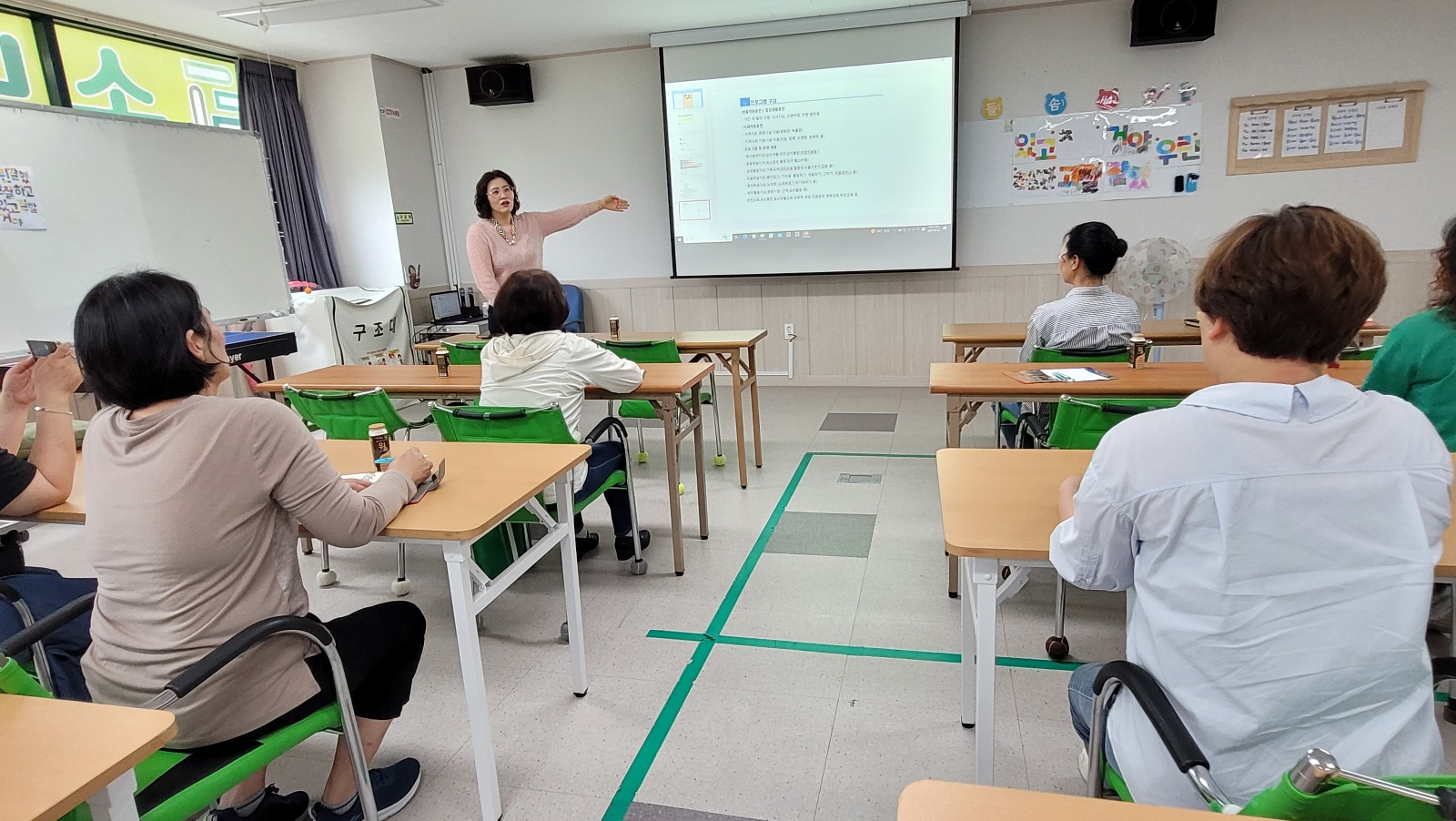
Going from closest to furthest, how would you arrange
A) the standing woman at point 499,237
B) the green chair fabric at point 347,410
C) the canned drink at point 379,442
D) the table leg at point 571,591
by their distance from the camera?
the canned drink at point 379,442 < the table leg at point 571,591 < the green chair fabric at point 347,410 < the standing woman at point 499,237

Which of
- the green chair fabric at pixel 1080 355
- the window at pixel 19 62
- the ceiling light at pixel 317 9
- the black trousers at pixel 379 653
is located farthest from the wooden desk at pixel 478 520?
the window at pixel 19 62

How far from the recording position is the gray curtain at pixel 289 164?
17.6 feet

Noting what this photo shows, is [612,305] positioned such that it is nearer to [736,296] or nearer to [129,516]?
[736,296]

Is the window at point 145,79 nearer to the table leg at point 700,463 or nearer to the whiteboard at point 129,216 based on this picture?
the whiteboard at point 129,216

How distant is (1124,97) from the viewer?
16.4ft

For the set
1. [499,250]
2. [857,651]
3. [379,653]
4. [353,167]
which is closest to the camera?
[379,653]

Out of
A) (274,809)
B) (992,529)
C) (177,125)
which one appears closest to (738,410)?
(992,529)

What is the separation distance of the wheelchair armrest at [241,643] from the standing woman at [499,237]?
2874mm

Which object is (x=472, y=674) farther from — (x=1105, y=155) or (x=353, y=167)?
(x=353, y=167)

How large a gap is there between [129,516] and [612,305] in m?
5.20

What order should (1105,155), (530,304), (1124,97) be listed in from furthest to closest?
1. (1105,155)
2. (1124,97)
3. (530,304)

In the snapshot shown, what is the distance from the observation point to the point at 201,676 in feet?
3.80

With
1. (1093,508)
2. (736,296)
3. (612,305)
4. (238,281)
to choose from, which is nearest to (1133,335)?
(1093,508)

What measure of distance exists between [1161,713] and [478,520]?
124cm
